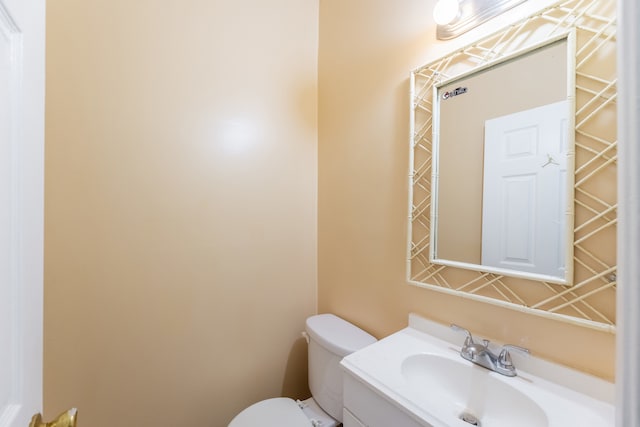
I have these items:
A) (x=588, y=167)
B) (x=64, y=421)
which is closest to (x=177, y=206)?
(x=64, y=421)

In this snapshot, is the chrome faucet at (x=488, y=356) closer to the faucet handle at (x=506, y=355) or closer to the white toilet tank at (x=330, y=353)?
the faucet handle at (x=506, y=355)

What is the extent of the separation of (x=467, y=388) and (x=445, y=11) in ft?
3.95

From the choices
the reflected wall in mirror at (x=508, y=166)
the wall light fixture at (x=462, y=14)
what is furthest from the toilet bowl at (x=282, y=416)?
the wall light fixture at (x=462, y=14)

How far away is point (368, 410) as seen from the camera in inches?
29.6

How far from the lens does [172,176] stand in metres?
1.12

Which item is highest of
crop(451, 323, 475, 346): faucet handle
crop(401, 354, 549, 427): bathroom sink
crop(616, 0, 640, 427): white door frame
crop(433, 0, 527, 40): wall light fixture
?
crop(433, 0, 527, 40): wall light fixture

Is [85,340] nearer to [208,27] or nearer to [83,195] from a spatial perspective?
[83,195]

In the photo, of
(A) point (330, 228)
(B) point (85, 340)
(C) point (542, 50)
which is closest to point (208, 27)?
Result: (A) point (330, 228)

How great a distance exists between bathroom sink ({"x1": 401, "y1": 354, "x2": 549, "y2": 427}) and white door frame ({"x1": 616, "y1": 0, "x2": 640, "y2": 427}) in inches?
17.6

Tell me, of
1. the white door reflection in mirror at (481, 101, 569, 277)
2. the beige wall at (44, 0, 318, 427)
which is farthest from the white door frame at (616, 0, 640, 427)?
the beige wall at (44, 0, 318, 427)

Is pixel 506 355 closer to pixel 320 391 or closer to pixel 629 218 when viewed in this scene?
pixel 629 218

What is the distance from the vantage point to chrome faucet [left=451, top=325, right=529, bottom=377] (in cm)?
75

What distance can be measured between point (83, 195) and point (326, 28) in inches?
55.9

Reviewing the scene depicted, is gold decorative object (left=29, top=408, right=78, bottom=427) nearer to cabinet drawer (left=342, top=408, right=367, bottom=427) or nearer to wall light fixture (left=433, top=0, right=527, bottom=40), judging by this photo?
cabinet drawer (left=342, top=408, right=367, bottom=427)
